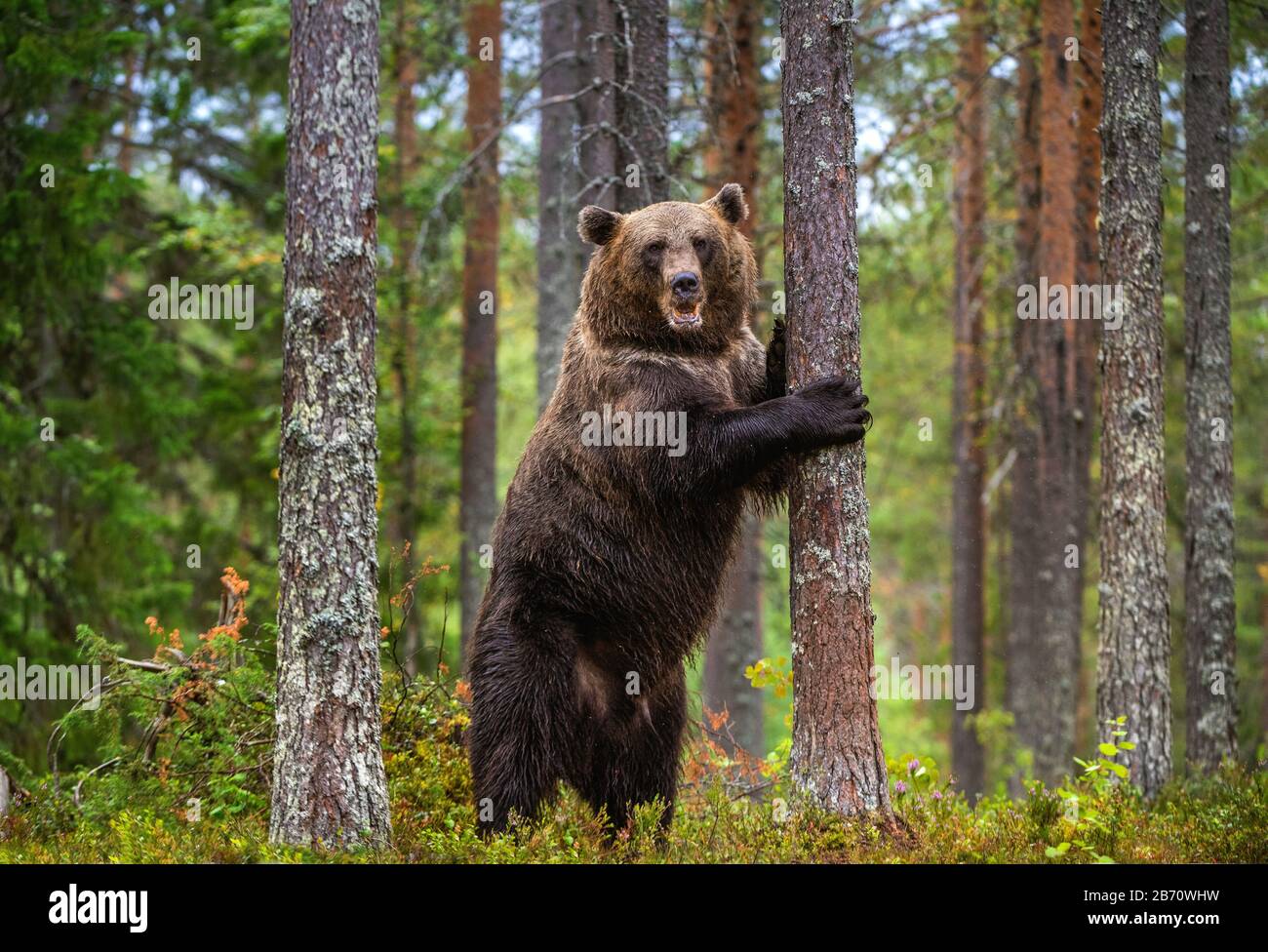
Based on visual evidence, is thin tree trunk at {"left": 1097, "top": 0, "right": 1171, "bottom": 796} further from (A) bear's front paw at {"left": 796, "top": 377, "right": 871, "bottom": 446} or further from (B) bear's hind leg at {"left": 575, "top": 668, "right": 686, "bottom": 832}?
(B) bear's hind leg at {"left": 575, "top": 668, "right": 686, "bottom": 832}

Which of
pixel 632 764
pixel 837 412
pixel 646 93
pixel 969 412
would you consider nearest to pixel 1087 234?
pixel 969 412

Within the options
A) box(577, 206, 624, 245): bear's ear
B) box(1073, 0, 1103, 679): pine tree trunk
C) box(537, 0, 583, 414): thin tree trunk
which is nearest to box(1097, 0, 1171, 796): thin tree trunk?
box(577, 206, 624, 245): bear's ear

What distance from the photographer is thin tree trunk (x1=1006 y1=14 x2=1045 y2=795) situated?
1524 cm

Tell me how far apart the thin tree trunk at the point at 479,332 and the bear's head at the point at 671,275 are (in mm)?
8570

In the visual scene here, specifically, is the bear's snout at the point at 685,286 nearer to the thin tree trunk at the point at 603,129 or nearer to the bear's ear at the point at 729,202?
the bear's ear at the point at 729,202

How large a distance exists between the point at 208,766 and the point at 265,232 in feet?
33.5

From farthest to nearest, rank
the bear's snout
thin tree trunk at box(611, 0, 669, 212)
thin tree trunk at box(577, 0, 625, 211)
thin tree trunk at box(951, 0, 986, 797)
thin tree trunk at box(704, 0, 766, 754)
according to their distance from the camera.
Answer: thin tree trunk at box(951, 0, 986, 797)
thin tree trunk at box(704, 0, 766, 754)
thin tree trunk at box(611, 0, 669, 212)
thin tree trunk at box(577, 0, 625, 211)
the bear's snout

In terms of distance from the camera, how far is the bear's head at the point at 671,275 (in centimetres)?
743

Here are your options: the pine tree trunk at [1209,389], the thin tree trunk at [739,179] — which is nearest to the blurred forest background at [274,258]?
the thin tree trunk at [739,179]

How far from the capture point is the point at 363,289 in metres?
6.41

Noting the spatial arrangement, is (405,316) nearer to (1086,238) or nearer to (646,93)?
(646,93)

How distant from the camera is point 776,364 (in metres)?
7.57

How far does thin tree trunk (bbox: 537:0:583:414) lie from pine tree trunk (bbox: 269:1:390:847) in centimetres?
578
